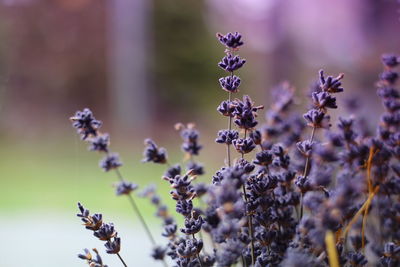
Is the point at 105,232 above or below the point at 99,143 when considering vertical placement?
below

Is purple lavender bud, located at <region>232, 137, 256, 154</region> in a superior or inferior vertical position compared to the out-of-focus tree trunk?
inferior

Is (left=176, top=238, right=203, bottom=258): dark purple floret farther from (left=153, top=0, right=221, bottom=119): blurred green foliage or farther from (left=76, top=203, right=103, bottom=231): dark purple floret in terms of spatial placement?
(left=153, top=0, right=221, bottom=119): blurred green foliage

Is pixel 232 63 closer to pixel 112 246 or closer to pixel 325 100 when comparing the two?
pixel 325 100

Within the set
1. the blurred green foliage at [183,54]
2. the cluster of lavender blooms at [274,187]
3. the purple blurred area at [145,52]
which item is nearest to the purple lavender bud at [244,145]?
the cluster of lavender blooms at [274,187]

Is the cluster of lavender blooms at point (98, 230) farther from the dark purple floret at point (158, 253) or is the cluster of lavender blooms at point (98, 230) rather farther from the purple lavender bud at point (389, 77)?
the purple lavender bud at point (389, 77)

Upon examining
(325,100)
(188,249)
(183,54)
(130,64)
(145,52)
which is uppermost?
(183,54)

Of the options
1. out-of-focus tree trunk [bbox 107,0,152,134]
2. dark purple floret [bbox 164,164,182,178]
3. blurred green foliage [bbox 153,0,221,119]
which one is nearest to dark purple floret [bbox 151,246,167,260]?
dark purple floret [bbox 164,164,182,178]

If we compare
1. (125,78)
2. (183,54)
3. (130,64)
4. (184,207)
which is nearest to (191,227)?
(184,207)
